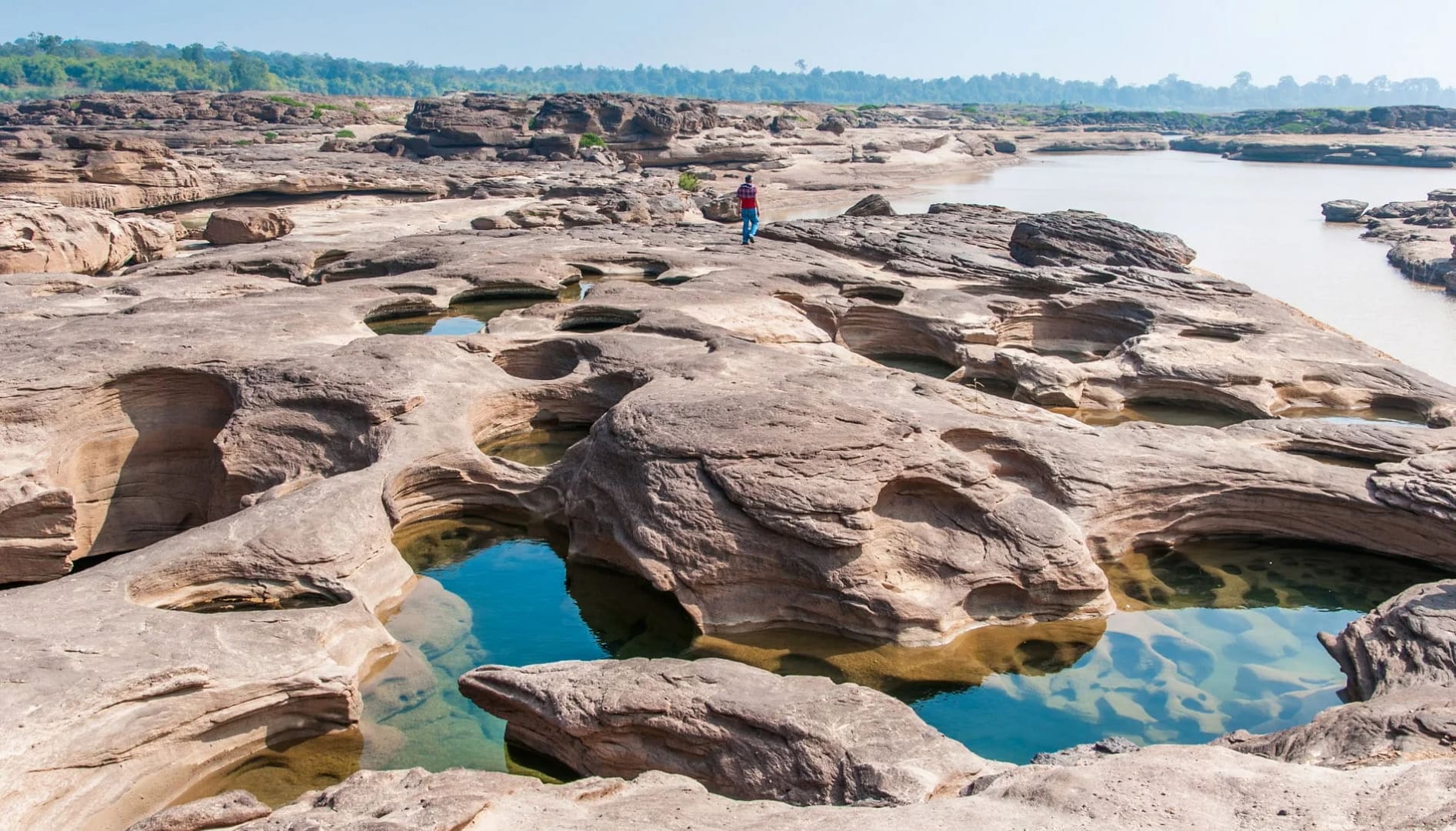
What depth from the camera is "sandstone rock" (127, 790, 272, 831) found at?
16.8 ft

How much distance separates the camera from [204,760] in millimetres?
6852

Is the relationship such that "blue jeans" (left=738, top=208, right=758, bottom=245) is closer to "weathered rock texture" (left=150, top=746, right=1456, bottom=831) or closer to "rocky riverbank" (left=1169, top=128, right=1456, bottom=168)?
"weathered rock texture" (left=150, top=746, right=1456, bottom=831)

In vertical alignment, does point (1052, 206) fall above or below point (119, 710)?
above

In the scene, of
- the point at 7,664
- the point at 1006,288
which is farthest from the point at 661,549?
the point at 1006,288

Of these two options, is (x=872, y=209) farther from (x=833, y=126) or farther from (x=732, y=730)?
(x=833, y=126)

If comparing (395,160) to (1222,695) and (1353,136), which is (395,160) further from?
(1353,136)

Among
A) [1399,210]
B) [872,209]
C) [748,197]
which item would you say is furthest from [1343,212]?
[748,197]

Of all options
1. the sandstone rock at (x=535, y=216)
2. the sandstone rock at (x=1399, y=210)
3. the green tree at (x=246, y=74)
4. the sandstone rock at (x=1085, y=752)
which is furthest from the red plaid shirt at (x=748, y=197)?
the green tree at (x=246, y=74)

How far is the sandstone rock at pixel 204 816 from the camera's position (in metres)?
5.12

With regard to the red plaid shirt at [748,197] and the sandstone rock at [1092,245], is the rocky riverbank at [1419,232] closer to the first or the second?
the sandstone rock at [1092,245]

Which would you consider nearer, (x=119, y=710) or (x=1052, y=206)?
(x=119, y=710)

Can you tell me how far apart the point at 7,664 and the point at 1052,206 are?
35.8 metres

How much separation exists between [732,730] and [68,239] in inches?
682

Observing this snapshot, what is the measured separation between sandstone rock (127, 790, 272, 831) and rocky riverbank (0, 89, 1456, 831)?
0.04 metres
